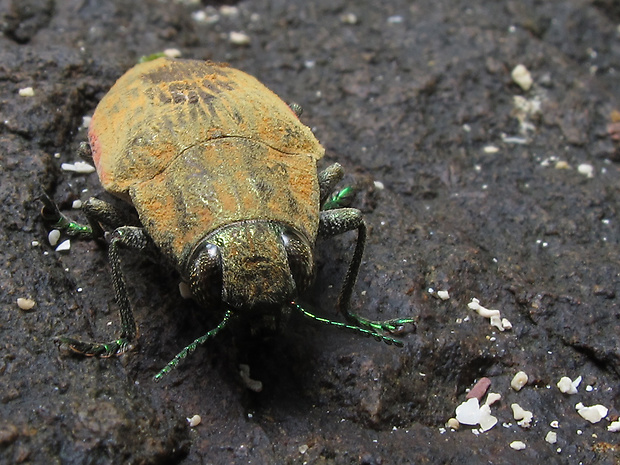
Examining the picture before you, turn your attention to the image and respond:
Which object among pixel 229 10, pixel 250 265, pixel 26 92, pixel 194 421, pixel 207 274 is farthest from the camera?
pixel 229 10

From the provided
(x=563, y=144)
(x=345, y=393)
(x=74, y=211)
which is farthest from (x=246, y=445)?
(x=563, y=144)

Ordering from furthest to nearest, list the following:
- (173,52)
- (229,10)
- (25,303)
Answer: (229,10)
(173,52)
(25,303)

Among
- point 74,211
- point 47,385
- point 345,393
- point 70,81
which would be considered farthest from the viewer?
point 70,81

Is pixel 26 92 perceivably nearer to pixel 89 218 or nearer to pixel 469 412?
pixel 89 218

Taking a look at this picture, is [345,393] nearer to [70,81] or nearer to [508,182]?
[508,182]

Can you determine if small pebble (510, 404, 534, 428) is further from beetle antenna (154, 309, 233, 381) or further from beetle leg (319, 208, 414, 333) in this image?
beetle antenna (154, 309, 233, 381)

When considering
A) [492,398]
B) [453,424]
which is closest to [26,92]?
[453,424]

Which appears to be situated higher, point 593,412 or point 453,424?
point 593,412
